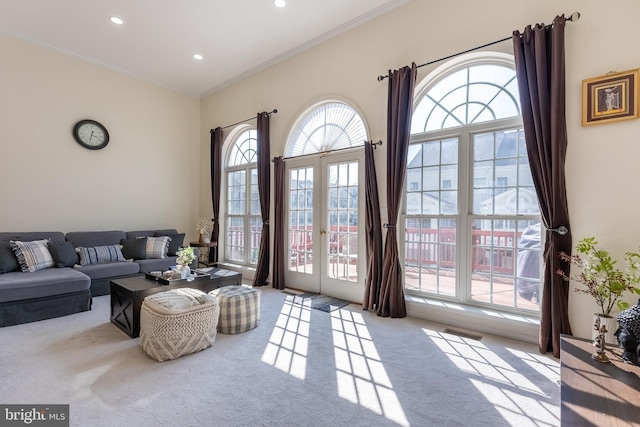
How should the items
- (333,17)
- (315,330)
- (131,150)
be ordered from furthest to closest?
(131,150) < (333,17) < (315,330)

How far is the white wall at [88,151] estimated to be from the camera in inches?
179

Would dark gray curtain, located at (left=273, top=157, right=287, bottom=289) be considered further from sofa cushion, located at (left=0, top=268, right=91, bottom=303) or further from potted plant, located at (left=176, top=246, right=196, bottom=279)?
sofa cushion, located at (left=0, top=268, right=91, bottom=303)

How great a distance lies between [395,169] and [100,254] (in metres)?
4.44

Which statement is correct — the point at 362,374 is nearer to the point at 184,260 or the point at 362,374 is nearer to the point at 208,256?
the point at 184,260

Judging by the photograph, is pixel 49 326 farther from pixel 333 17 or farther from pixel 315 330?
pixel 333 17

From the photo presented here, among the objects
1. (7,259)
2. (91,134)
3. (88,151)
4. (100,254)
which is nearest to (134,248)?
(100,254)

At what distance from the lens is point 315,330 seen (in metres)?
3.20

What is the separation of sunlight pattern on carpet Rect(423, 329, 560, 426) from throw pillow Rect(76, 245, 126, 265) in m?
4.64

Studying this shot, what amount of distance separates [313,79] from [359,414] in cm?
428

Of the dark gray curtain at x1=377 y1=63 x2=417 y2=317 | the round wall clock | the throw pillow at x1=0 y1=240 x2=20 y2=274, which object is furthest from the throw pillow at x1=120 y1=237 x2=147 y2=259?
the dark gray curtain at x1=377 y1=63 x2=417 y2=317

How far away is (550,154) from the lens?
276cm

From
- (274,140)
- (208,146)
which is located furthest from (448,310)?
(208,146)

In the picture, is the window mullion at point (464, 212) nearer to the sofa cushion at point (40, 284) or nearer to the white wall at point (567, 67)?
the white wall at point (567, 67)

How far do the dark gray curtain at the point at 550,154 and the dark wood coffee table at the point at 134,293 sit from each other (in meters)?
3.43
